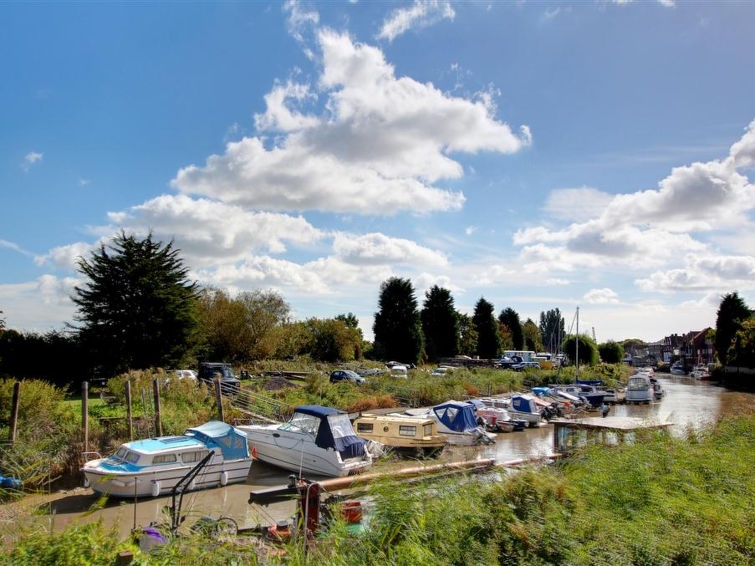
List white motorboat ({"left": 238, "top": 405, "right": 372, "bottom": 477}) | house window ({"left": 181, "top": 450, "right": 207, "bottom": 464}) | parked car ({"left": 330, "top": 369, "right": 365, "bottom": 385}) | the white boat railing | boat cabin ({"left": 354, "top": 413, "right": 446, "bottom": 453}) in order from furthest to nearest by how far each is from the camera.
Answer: parked car ({"left": 330, "top": 369, "right": 365, "bottom": 385}) < the white boat railing < boat cabin ({"left": 354, "top": 413, "right": 446, "bottom": 453}) < white motorboat ({"left": 238, "top": 405, "right": 372, "bottom": 477}) < house window ({"left": 181, "top": 450, "right": 207, "bottom": 464})

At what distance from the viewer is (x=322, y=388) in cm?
3095

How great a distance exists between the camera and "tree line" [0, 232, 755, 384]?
110 feet

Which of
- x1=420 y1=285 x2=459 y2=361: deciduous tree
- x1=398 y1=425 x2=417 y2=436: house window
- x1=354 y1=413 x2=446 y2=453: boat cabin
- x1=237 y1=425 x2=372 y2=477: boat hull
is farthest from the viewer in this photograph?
x1=420 y1=285 x2=459 y2=361: deciduous tree

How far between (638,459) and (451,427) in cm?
1555

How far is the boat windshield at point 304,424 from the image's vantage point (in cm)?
1884

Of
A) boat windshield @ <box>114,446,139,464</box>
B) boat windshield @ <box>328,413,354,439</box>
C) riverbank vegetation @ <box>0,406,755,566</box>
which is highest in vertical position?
riverbank vegetation @ <box>0,406,755,566</box>

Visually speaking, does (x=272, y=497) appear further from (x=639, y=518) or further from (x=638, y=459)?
(x=638, y=459)

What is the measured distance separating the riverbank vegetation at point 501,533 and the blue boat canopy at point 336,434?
35.1ft

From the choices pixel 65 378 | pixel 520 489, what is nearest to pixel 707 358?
pixel 65 378

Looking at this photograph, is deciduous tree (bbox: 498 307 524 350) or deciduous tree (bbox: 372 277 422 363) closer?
deciduous tree (bbox: 372 277 422 363)

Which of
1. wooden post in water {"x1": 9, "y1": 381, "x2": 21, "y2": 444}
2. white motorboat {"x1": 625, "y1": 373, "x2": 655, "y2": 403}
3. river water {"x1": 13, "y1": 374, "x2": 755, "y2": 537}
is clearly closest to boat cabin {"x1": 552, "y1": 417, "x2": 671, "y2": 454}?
river water {"x1": 13, "y1": 374, "x2": 755, "y2": 537}

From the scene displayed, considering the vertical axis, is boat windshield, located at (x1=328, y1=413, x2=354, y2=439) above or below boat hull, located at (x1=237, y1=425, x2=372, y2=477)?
above

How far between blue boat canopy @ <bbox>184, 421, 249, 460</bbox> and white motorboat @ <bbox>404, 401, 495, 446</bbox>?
1081 cm

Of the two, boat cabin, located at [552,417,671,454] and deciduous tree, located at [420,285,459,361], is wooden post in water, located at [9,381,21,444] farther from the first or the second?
deciduous tree, located at [420,285,459,361]
